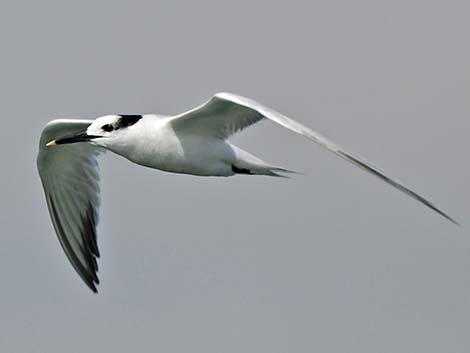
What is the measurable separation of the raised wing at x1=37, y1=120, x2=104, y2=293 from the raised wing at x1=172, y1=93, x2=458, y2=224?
4.28m

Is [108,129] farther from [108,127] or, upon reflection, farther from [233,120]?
[233,120]

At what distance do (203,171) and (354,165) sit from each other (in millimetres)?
3805

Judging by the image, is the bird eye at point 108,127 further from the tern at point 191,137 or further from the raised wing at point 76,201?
the raised wing at point 76,201

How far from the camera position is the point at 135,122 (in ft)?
53.3

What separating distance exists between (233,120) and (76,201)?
15.7 feet

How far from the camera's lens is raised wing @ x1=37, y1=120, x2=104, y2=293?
65.5ft

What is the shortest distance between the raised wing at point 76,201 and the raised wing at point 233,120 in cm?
428

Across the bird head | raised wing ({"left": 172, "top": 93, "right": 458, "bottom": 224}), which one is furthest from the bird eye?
raised wing ({"left": 172, "top": 93, "right": 458, "bottom": 224})

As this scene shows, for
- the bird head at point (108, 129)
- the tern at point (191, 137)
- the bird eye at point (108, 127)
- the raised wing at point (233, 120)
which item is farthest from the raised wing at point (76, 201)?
the raised wing at point (233, 120)

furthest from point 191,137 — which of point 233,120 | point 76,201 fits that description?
point 76,201

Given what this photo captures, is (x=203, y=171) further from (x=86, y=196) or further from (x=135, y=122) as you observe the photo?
(x=86, y=196)

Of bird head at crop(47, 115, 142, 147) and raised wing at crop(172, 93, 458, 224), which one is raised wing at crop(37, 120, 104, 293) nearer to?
bird head at crop(47, 115, 142, 147)

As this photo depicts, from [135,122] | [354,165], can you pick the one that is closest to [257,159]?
[135,122]

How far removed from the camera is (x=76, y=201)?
2016 cm
